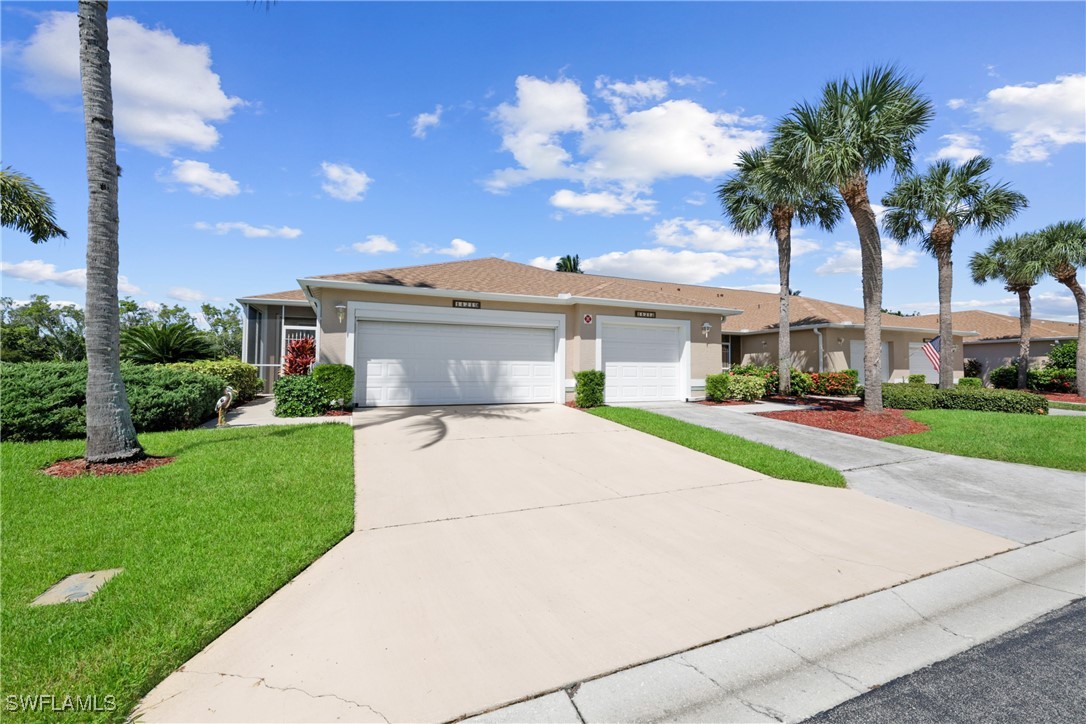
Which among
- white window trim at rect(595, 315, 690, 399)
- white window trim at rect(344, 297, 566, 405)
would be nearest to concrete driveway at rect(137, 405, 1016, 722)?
white window trim at rect(344, 297, 566, 405)

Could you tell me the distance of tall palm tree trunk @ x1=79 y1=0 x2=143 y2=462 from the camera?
5.84 m

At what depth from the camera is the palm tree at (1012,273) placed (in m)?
19.9

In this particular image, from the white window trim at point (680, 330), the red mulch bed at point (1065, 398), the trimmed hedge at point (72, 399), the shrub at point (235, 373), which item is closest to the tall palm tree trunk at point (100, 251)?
the trimmed hedge at point (72, 399)

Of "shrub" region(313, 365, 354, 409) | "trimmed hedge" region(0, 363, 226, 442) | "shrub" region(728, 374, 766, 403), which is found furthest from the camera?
"shrub" region(728, 374, 766, 403)

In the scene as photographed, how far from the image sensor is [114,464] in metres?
5.81

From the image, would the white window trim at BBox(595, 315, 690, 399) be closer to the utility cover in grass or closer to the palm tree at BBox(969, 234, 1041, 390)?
the utility cover in grass

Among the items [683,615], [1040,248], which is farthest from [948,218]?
[683,615]

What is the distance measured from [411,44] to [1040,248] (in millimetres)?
25217

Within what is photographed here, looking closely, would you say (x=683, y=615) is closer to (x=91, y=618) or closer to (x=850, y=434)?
(x=91, y=618)

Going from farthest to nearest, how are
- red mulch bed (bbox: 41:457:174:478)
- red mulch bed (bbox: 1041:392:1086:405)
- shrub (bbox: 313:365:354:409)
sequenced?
red mulch bed (bbox: 1041:392:1086:405), shrub (bbox: 313:365:354:409), red mulch bed (bbox: 41:457:174:478)

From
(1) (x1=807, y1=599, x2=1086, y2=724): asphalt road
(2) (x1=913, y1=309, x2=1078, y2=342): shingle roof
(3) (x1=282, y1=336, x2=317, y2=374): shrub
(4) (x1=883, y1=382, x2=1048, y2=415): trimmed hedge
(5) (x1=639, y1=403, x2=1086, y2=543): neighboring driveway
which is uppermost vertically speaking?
(2) (x1=913, y1=309, x2=1078, y2=342): shingle roof

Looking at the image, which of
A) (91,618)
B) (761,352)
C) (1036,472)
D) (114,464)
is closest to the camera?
(91,618)

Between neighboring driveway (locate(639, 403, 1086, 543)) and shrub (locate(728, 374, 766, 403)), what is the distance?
14.9 ft

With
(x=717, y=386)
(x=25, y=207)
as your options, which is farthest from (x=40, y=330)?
(x=717, y=386)
